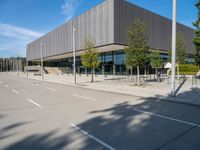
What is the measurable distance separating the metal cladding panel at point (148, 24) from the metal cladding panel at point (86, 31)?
1330mm

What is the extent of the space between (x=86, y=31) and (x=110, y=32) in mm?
8664

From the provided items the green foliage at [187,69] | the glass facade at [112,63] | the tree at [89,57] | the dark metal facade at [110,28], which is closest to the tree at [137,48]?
the tree at [89,57]

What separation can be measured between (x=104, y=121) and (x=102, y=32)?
27312mm

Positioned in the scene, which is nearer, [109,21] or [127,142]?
[127,142]

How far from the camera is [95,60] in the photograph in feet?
78.5

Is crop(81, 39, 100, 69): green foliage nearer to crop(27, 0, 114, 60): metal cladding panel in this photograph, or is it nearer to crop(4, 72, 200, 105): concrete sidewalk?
crop(4, 72, 200, 105): concrete sidewalk

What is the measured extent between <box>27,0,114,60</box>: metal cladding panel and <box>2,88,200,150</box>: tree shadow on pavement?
933 inches

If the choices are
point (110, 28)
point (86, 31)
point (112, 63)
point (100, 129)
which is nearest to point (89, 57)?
point (110, 28)

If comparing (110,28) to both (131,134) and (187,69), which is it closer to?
(187,69)

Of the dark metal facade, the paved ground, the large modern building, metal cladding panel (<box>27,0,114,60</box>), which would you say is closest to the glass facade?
the large modern building

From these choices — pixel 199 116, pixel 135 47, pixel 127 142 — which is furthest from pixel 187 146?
pixel 135 47

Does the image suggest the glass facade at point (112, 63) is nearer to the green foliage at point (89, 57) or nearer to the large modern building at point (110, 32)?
the large modern building at point (110, 32)

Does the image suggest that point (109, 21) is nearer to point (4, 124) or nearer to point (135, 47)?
point (135, 47)

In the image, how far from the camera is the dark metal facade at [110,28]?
98.3 feet
